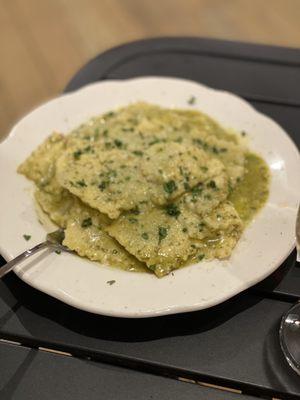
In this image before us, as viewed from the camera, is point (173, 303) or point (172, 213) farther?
point (172, 213)

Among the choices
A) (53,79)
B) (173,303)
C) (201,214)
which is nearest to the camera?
(173,303)

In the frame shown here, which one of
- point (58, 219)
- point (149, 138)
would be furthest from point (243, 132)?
point (58, 219)

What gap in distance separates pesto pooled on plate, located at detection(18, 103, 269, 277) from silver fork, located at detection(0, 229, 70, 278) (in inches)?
1.1

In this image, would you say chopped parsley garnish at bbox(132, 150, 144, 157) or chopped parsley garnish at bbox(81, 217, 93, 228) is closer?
chopped parsley garnish at bbox(81, 217, 93, 228)

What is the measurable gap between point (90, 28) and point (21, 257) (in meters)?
3.06

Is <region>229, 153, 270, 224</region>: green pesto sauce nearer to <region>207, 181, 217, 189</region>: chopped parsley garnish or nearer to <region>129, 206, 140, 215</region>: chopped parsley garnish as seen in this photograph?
<region>207, 181, 217, 189</region>: chopped parsley garnish

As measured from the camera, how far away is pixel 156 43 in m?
2.41

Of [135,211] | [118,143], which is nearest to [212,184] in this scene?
[135,211]

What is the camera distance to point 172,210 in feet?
5.32

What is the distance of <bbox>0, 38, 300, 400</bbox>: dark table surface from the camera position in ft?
4.17

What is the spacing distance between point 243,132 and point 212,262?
64 cm

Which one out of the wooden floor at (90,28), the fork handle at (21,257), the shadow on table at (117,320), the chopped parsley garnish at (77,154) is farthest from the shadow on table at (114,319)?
the wooden floor at (90,28)

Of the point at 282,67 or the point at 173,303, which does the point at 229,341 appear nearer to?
the point at 173,303

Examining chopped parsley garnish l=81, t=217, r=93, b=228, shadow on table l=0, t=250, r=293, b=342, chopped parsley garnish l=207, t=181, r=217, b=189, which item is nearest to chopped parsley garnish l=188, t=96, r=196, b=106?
chopped parsley garnish l=207, t=181, r=217, b=189
